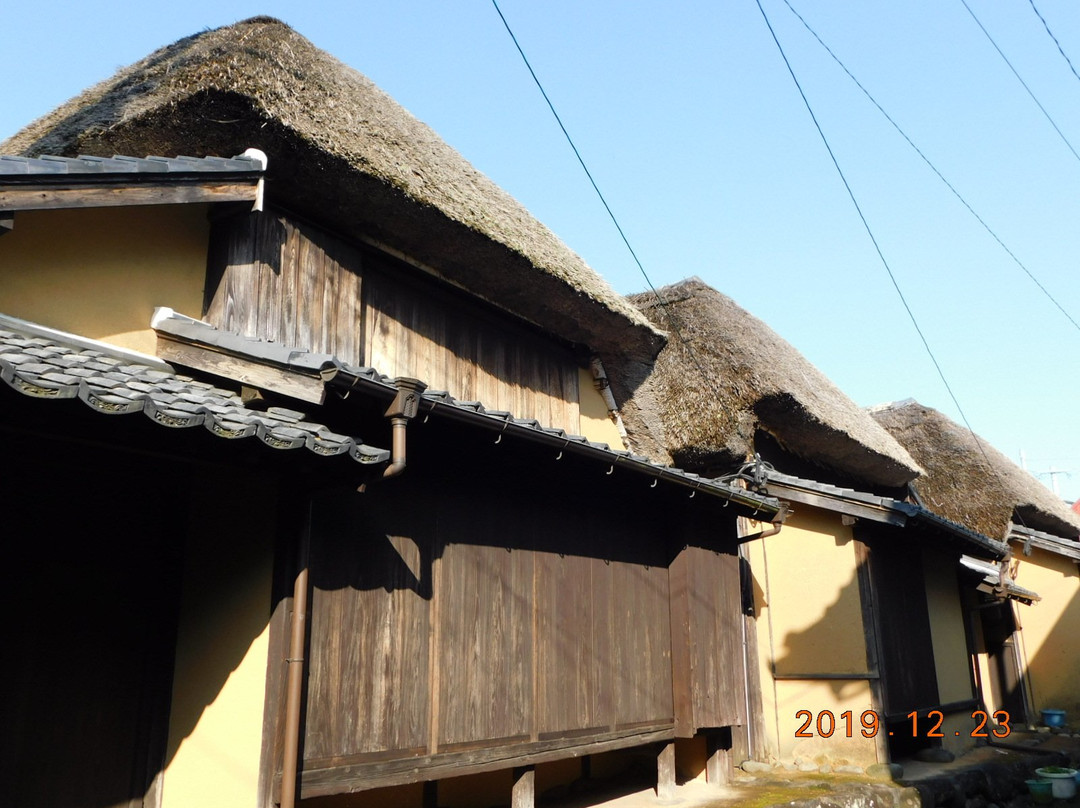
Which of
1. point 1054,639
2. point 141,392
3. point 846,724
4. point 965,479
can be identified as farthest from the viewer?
point 965,479

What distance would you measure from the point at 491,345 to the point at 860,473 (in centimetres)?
653

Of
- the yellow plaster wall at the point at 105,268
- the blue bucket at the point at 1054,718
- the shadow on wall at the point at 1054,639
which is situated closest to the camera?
the yellow plaster wall at the point at 105,268

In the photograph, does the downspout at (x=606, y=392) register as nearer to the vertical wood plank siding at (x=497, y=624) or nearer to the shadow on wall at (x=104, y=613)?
the vertical wood plank siding at (x=497, y=624)

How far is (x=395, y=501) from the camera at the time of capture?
5.12 m

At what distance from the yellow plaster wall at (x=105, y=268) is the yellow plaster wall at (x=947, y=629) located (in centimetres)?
912

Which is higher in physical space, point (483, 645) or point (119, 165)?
point (119, 165)

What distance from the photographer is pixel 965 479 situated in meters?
15.4

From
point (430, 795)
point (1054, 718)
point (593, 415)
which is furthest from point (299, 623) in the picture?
point (1054, 718)

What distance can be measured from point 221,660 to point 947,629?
9584mm

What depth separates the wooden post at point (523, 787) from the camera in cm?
575

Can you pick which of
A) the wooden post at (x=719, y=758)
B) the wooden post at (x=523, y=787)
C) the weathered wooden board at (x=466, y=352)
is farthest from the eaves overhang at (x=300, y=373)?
the wooden post at (x=719, y=758)

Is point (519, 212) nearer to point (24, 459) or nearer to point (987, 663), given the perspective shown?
point (24, 459)

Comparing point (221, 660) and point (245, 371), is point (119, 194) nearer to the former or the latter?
point (245, 371)

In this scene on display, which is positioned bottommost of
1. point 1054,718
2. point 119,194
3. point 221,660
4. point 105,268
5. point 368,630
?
point 1054,718
